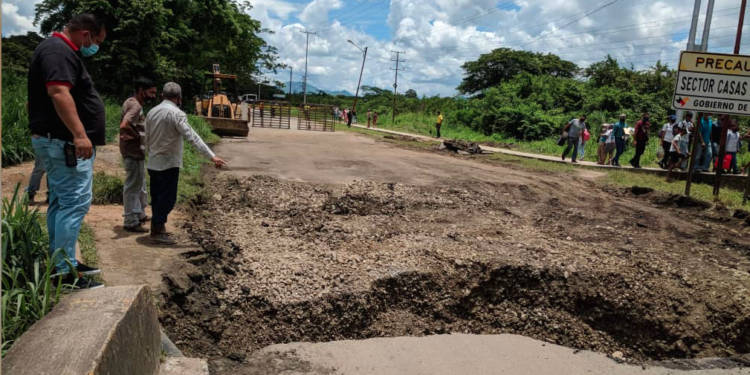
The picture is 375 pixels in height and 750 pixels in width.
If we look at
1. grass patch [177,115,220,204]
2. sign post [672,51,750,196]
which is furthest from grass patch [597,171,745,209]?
grass patch [177,115,220,204]

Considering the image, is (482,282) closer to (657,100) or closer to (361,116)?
(657,100)

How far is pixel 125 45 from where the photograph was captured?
722 inches

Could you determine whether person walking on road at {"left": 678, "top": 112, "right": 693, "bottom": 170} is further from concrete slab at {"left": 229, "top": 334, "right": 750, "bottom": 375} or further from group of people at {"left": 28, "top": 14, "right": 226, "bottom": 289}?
group of people at {"left": 28, "top": 14, "right": 226, "bottom": 289}

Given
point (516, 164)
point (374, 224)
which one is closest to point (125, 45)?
point (516, 164)

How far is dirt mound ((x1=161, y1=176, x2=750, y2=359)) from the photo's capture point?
179 inches

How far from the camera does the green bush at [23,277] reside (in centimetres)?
264

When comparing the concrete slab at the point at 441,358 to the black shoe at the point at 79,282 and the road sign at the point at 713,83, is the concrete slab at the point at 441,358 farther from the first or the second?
the road sign at the point at 713,83

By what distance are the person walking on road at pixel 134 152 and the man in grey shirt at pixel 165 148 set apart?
1.24ft

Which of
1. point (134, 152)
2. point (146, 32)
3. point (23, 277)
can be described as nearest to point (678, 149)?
point (134, 152)

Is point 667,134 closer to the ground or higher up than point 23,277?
higher up

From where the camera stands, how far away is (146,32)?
1848 centimetres

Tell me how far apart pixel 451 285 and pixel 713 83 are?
7486 millimetres

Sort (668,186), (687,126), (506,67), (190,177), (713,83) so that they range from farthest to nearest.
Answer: (506,67)
(687,126)
(668,186)
(713,83)
(190,177)

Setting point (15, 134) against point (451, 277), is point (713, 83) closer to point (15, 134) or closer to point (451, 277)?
point (451, 277)
